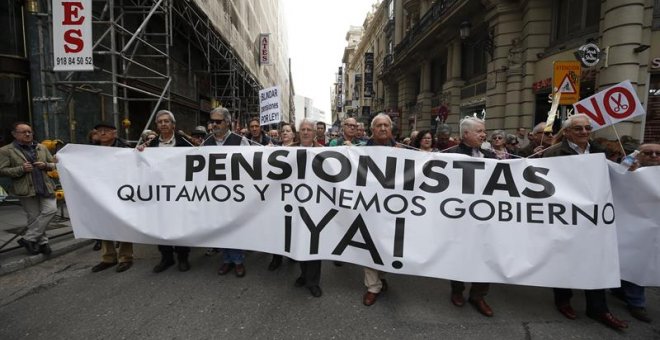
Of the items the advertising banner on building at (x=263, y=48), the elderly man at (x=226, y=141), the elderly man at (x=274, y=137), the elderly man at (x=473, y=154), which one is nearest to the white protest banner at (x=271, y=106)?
the elderly man at (x=274, y=137)

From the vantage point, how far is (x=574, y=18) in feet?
34.4

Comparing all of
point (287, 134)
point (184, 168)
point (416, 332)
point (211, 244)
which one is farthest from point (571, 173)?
point (184, 168)

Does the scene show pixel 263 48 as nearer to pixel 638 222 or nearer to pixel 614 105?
pixel 614 105

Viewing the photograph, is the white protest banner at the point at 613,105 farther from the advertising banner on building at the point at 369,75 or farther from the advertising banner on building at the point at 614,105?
the advertising banner on building at the point at 369,75

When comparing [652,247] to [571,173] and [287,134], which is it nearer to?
[571,173]

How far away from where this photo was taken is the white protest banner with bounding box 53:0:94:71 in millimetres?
5766

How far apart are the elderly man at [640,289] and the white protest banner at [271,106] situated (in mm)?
8218

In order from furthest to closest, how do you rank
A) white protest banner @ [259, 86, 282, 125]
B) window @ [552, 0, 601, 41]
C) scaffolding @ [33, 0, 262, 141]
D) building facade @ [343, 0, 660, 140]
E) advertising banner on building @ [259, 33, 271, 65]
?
1. advertising banner on building @ [259, 33, 271, 65]
2. white protest banner @ [259, 86, 282, 125]
3. window @ [552, 0, 601, 41]
4. building facade @ [343, 0, 660, 140]
5. scaffolding @ [33, 0, 262, 141]

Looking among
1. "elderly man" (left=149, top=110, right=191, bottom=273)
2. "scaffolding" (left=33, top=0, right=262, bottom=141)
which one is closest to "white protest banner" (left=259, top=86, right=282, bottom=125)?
"scaffolding" (left=33, top=0, right=262, bottom=141)

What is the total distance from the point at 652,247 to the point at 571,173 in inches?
41.4

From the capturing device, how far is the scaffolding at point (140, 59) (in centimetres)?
695

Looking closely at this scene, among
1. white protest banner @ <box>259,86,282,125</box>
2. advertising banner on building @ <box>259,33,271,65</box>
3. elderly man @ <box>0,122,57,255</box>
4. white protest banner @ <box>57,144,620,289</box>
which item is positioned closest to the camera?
white protest banner @ <box>57,144,620,289</box>

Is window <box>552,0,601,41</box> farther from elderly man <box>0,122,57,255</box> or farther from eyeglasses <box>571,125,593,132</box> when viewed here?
elderly man <box>0,122,57,255</box>

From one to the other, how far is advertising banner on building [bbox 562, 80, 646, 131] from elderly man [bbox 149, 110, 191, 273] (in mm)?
5020
